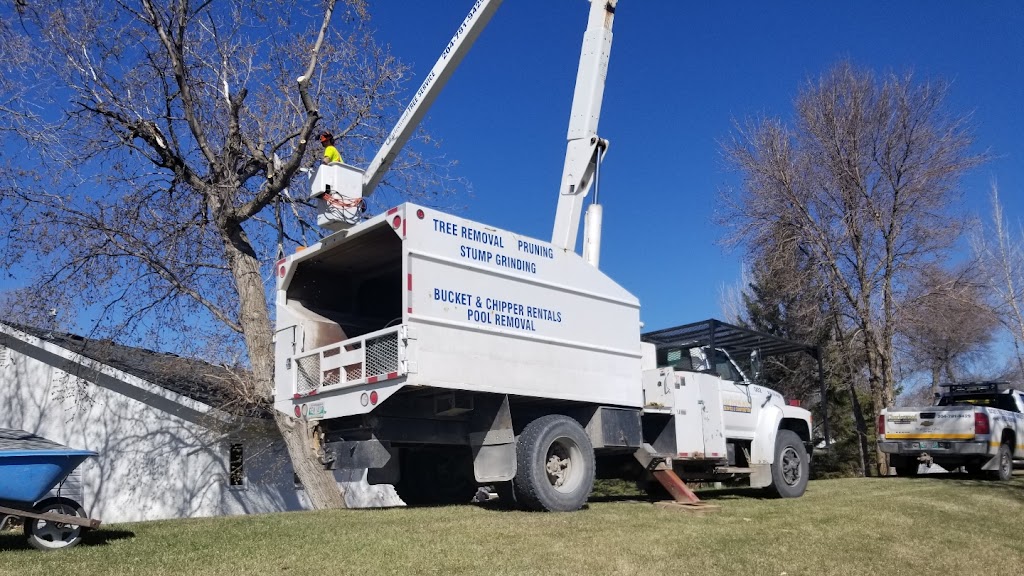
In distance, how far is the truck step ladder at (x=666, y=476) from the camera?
1027 cm

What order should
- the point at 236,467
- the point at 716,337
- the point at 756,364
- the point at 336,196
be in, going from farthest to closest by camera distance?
the point at 236,467 → the point at 756,364 → the point at 716,337 → the point at 336,196

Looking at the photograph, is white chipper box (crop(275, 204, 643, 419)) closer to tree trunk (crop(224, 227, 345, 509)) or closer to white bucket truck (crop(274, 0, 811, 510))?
white bucket truck (crop(274, 0, 811, 510))

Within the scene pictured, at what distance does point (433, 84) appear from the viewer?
12.3m

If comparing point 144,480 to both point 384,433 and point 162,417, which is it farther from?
point 384,433

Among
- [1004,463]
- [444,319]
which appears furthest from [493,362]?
[1004,463]

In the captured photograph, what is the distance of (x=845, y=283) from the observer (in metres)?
24.1

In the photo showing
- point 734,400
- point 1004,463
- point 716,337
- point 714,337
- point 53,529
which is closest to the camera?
point 53,529

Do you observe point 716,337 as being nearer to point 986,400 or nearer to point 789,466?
point 789,466

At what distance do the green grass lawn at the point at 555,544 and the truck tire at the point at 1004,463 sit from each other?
745 cm

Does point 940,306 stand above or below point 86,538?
above

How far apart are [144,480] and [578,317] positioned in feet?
42.9

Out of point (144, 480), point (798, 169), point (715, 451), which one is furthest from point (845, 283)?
point (144, 480)

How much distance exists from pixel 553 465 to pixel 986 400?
14131 millimetres

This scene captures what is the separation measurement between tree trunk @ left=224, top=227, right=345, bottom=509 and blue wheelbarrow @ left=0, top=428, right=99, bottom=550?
730 centimetres
